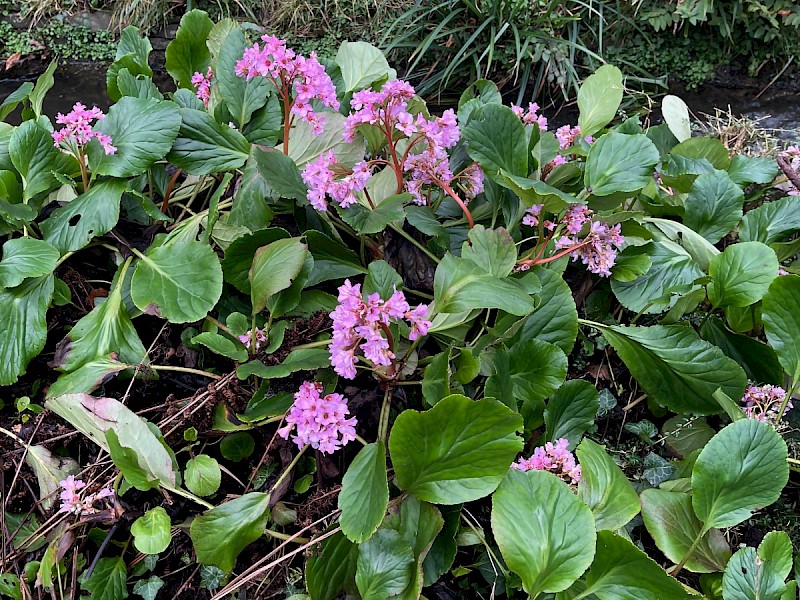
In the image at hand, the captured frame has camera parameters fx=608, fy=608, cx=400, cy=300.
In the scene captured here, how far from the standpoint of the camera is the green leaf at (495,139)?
0.88 metres

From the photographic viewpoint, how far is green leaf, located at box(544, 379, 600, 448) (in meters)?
0.82

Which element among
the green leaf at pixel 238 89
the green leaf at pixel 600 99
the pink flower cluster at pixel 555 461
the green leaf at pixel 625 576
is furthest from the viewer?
the green leaf at pixel 600 99

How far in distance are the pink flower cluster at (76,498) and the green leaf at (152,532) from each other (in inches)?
2.6

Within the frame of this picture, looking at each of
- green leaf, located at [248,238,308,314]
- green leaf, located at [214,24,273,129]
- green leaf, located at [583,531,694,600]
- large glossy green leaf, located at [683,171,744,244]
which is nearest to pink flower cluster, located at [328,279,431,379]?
green leaf, located at [248,238,308,314]

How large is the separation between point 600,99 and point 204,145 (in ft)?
2.30

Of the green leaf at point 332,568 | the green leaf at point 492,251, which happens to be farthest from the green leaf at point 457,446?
the green leaf at point 492,251

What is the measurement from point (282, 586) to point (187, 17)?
976 mm

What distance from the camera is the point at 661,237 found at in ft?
3.25

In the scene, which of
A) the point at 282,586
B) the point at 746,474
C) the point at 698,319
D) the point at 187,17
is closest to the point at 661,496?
the point at 746,474

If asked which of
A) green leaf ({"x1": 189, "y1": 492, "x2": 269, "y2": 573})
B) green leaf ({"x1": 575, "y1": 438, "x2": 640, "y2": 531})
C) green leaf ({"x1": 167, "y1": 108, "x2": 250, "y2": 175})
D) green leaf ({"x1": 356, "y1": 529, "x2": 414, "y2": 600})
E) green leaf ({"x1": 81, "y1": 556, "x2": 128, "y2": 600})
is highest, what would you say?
green leaf ({"x1": 167, "y1": 108, "x2": 250, "y2": 175})

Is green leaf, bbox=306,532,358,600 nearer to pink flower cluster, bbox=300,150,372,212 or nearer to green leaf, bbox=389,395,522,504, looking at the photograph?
green leaf, bbox=389,395,522,504

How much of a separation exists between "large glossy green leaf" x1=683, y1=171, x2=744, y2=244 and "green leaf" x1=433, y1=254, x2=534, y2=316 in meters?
0.41

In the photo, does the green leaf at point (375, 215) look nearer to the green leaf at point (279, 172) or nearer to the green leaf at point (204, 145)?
the green leaf at point (279, 172)

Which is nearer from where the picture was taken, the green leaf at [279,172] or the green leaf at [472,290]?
the green leaf at [472,290]
